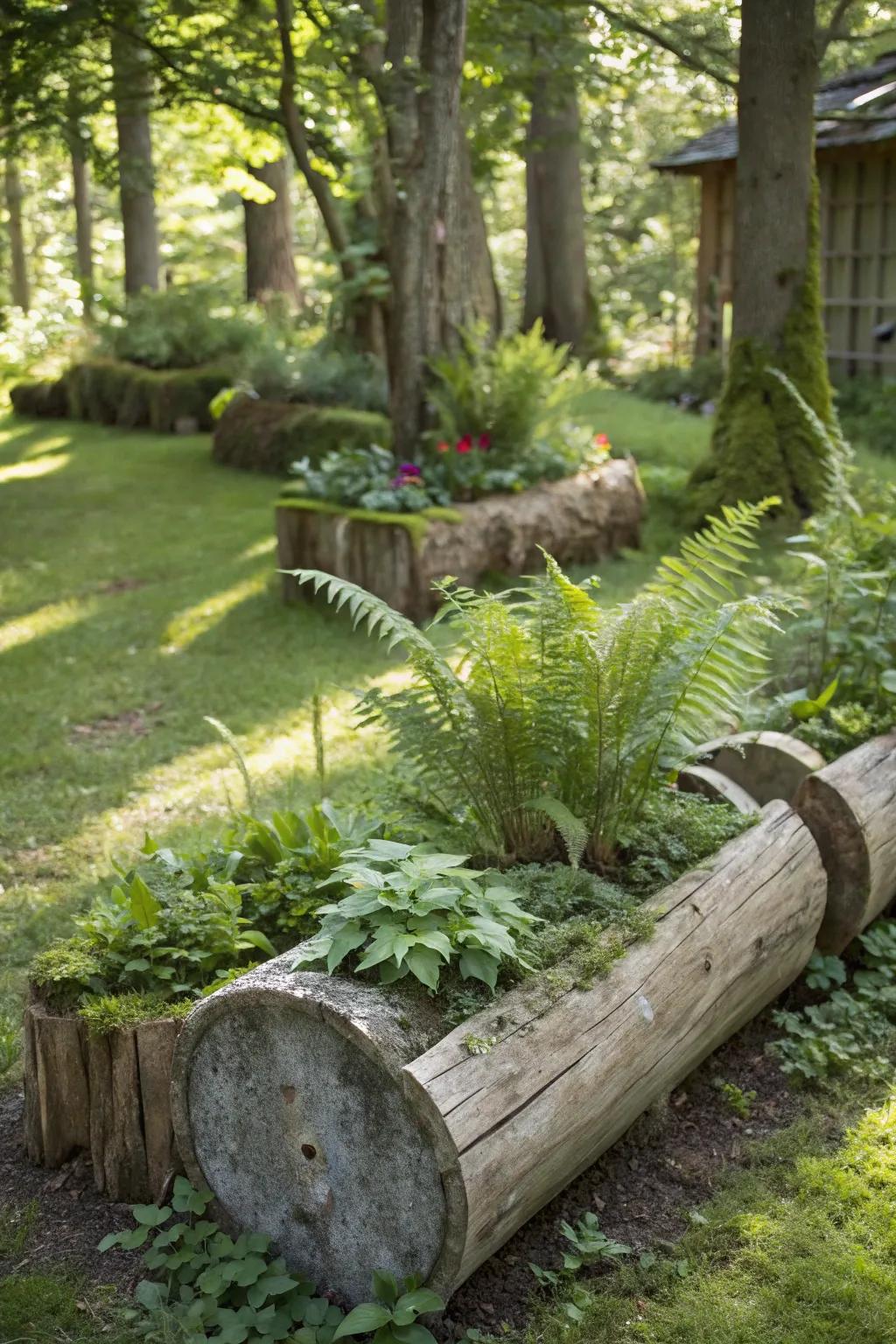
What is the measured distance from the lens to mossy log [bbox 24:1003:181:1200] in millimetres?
3238

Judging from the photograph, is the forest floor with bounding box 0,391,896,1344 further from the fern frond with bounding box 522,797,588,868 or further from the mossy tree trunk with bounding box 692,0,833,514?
the mossy tree trunk with bounding box 692,0,833,514

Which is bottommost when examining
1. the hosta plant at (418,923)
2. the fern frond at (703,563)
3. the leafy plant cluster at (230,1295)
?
the leafy plant cluster at (230,1295)

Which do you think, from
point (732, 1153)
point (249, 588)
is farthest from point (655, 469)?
point (732, 1153)

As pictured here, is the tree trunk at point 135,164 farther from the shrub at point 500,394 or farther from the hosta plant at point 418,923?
the hosta plant at point 418,923

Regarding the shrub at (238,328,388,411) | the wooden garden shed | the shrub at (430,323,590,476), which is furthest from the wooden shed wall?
the shrub at (430,323,590,476)

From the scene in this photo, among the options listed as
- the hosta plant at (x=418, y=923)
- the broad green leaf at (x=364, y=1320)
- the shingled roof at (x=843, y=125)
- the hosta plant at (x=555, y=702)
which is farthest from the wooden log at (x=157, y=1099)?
the shingled roof at (x=843, y=125)

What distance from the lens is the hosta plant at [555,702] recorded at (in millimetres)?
3771

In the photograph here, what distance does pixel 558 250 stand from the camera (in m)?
18.1

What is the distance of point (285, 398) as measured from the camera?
44.9 ft

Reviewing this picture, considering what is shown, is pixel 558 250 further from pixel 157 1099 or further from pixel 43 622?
pixel 157 1099

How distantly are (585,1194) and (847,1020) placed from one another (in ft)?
4.02

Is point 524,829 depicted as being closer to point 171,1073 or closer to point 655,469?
point 171,1073

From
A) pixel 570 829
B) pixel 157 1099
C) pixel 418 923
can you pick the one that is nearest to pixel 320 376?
pixel 570 829

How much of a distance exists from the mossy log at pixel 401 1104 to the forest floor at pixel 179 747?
26cm
